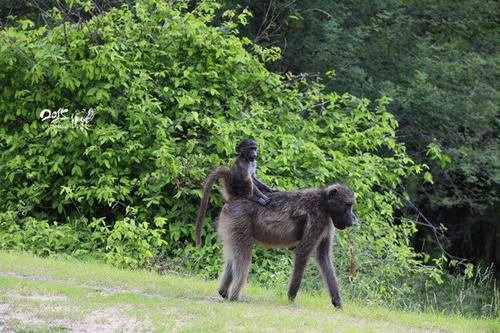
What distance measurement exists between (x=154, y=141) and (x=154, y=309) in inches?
269

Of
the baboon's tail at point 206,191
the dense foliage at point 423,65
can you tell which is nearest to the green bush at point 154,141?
the baboon's tail at point 206,191

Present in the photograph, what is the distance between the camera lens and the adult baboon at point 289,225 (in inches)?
382

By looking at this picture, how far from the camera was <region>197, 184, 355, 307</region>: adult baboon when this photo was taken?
9.71 metres

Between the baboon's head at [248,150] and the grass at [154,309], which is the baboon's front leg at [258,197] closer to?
the baboon's head at [248,150]

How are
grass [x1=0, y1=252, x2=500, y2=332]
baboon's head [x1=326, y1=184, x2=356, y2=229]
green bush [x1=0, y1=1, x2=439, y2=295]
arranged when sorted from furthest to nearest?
green bush [x1=0, y1=1, x2=439, y2=295] < baboon's head [x1=326, y1=184, x2=356, y2=229] < grass [x1=0, y1=252, x2=500, y2=332]

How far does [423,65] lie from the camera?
20.7m

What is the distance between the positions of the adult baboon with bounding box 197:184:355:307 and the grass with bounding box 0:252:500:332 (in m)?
0.34

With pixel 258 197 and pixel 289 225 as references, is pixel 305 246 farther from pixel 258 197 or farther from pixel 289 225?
pixel 258 197

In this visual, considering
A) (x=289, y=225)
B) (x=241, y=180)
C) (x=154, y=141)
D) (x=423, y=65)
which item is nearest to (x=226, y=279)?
(x=289, y=225)

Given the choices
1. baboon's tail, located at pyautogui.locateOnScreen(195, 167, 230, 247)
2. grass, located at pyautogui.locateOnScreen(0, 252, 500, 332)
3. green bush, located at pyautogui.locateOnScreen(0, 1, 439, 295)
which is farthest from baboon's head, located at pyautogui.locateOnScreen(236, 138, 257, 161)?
green bush, located at pyautogui.locateOnScreen(0, 1, 439, 295)

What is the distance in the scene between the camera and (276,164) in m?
14.4

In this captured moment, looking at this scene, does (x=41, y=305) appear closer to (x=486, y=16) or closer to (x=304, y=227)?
(x=304, y=227)

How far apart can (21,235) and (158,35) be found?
4449 mm

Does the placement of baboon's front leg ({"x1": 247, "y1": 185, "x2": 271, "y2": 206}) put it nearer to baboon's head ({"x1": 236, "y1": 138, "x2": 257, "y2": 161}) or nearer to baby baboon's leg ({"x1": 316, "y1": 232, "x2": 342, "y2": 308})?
baboon's head ({"x1": 236, "y1": 138, "x2": 257, "y2": 161})
